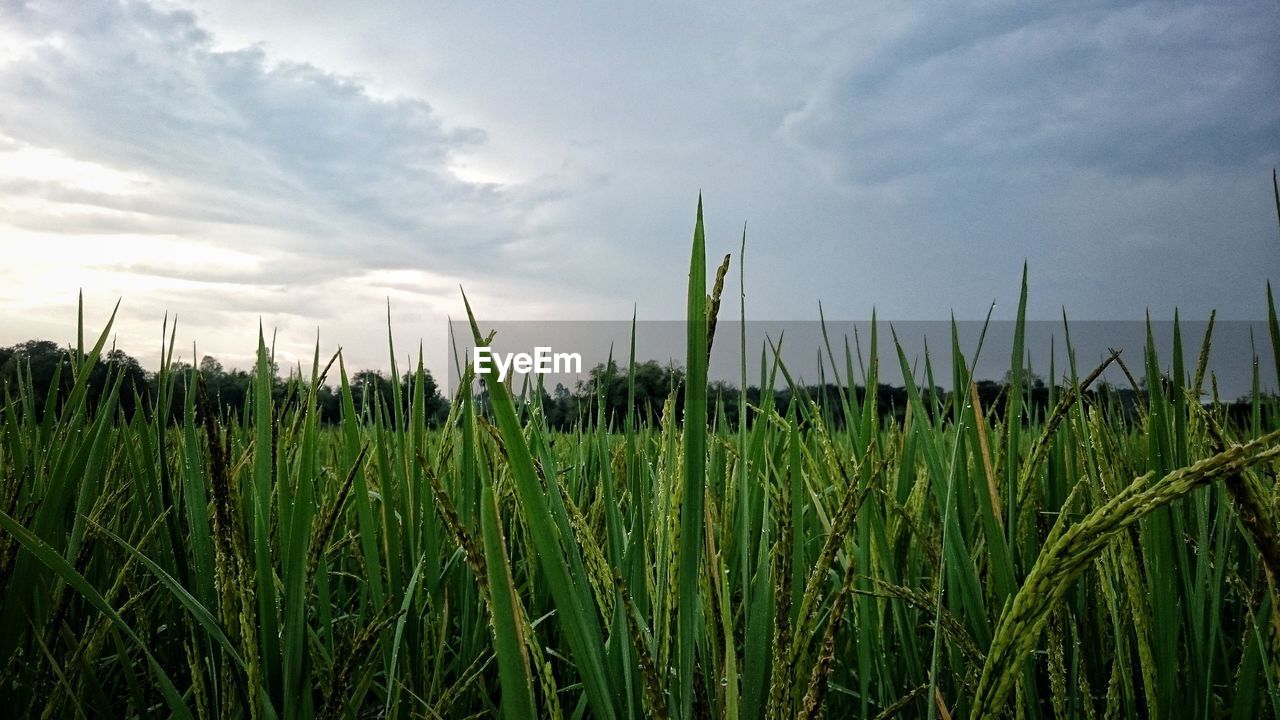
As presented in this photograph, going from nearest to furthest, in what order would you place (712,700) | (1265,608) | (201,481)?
(712,700) → (1265,608) → (201,481)

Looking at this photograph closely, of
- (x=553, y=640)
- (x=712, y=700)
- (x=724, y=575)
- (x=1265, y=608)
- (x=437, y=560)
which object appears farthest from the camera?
(x=553, y=640)

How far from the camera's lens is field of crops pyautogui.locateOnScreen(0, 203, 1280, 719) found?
776 mm

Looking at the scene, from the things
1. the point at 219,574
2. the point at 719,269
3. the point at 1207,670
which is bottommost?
the point at 1207,670

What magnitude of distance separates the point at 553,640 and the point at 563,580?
121 centimetres

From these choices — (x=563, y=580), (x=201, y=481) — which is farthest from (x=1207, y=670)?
(x=201, y=481)

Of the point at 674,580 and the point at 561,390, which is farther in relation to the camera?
the point at 561,390

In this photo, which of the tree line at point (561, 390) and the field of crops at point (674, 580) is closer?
the field of crops at point (674, 580)

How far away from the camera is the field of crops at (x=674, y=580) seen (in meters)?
0.78

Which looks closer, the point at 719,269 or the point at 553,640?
the point at 719,269

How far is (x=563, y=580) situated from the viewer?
811mm

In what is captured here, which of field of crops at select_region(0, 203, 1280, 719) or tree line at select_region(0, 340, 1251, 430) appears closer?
field of crops at select_region(0, 203, 1280, 719)

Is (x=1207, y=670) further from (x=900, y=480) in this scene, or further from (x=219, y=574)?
(x=219, y=574)

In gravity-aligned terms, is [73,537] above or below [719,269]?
below

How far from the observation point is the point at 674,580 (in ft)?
3.10
